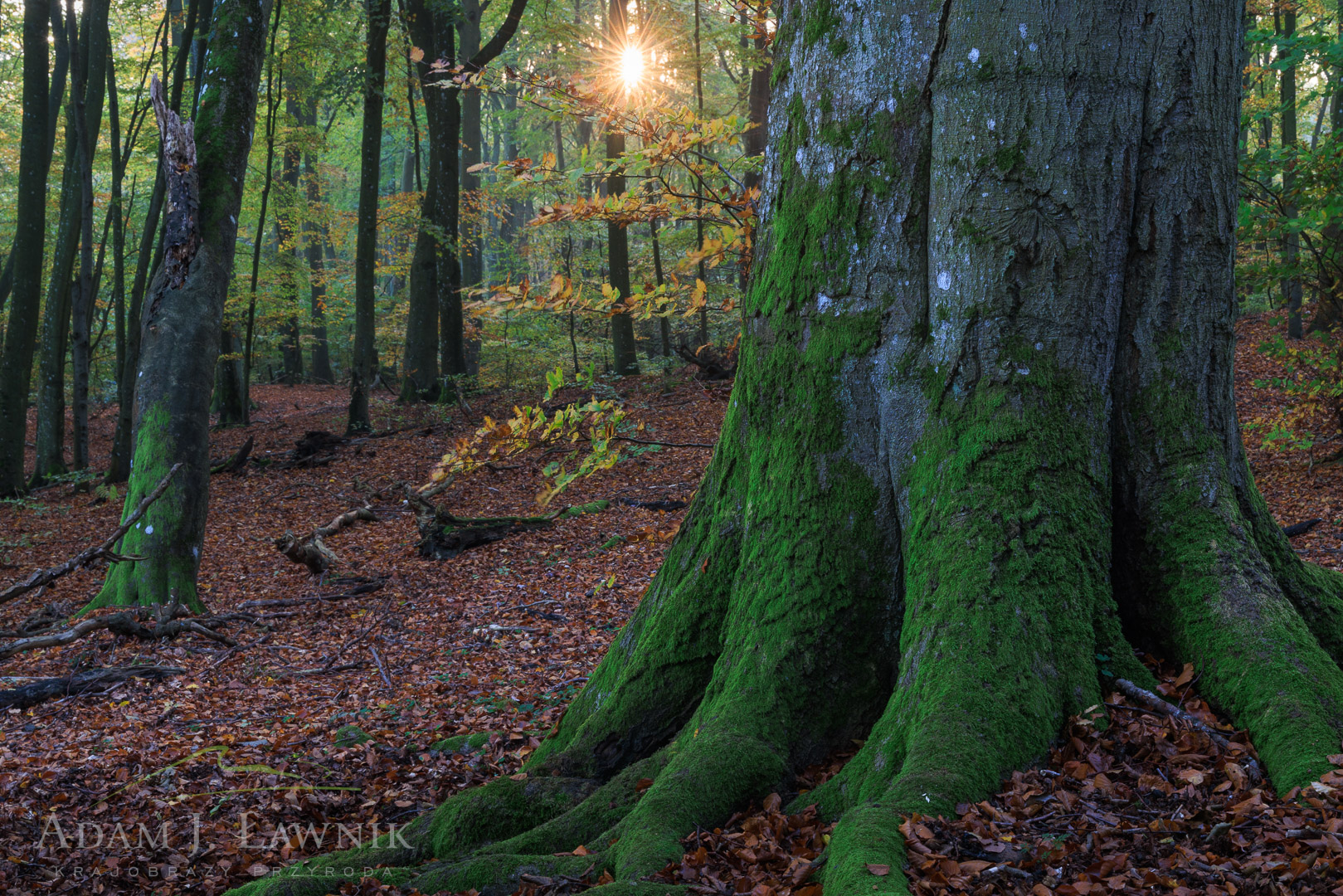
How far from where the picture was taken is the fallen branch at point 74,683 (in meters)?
5.00

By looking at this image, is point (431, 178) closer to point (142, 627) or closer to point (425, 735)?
point (142, 627)

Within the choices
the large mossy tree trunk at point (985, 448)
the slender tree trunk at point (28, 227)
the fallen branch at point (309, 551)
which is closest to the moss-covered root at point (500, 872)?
the large mossy tree trunk at point (985, 448)

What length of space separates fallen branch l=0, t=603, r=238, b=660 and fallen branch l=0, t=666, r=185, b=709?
47 cm

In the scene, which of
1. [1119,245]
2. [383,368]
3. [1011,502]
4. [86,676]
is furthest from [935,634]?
[383,368]

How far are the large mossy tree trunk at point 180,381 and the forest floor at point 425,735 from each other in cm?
65

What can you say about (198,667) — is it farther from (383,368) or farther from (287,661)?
(383,368)

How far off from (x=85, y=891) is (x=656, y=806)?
226 cm

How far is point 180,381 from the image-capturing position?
6855mm

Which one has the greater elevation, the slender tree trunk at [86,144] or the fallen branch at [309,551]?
the slender tree trunk at [86,144]

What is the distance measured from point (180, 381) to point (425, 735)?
4293 mm

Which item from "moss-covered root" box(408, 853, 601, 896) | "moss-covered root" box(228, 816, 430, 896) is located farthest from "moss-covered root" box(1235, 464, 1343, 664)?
"moss-covered root" box(228, 816, 430, 896)

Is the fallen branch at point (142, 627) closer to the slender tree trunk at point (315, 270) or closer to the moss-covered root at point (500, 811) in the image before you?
the moss-covered root at point (500, 811)

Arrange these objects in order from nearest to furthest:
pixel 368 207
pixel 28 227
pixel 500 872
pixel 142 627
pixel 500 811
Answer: pixel 500 872, pixel 500 811, pixel 142 627, pixel 28 227, pixel 368 207

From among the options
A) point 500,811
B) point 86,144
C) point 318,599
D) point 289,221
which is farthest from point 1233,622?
point 289,221
